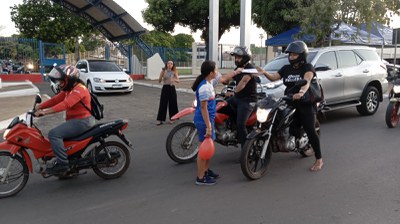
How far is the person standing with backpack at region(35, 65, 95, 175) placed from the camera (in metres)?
Result: 4.55

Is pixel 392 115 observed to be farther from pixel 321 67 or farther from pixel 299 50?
pixel 299 50

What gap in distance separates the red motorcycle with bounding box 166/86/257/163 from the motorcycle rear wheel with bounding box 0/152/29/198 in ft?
6.55

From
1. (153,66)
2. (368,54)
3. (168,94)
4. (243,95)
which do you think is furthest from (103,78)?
(243,95)

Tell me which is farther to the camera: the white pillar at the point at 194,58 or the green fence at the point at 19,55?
the white pillar at the point at 194,58

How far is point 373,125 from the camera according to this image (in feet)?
27.9

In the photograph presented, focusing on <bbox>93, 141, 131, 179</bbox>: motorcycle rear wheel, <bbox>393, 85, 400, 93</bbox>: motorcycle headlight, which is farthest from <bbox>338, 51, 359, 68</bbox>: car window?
<bbox>93, 141, 131, 179</bbox>: motorcycle rear wheel

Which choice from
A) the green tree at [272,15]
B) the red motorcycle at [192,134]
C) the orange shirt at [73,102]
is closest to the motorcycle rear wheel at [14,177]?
the orange shirt at [73,102]

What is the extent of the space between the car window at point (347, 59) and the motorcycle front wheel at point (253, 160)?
5159 mm

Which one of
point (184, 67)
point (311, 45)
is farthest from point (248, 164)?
point (184, 67)

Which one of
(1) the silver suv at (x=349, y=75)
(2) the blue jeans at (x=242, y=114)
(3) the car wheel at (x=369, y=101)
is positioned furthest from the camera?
(3) the car wheel at (x=369, y=101)

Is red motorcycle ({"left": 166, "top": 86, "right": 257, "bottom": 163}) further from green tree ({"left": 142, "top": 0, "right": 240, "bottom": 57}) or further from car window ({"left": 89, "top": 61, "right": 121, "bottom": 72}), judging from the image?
green tree ({"left": 142, "top": 0, "right": 240, "bottom": 57})

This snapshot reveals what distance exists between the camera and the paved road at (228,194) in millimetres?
3887

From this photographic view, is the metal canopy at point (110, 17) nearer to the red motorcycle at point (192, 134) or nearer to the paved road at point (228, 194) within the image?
the paved road at point (228, 194)

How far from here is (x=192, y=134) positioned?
579 cm
